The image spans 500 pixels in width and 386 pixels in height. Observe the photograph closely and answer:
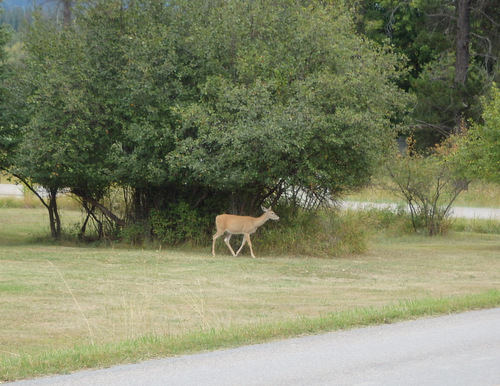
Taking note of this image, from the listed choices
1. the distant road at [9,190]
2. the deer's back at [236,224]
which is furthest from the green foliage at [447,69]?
the deer's back at [236,224]

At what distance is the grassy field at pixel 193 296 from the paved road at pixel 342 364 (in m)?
0.47

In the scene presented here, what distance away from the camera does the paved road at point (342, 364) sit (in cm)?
735

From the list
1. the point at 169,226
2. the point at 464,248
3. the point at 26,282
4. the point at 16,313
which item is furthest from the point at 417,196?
the point at 16,313

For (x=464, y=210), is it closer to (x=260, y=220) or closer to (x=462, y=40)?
(x=462, y=40)

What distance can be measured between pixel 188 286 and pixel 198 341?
6295mm

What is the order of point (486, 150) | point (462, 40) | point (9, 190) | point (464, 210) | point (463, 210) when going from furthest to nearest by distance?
point (9, 190), point (462, 40), point (464, 210), point (463, 210), point (486, 150)

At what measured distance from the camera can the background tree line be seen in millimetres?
19625

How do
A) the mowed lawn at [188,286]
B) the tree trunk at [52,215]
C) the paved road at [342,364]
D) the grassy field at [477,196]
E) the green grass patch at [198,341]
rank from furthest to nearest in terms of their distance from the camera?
the grassy field at [477,196] → the tree trunk at [52,215] → the mowed lawn at [188,286] → the green grass patch at [198,341] → the paved road at [342,364]

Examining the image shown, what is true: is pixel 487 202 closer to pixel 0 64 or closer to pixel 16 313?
pixel 0 64

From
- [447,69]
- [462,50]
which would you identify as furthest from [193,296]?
[447,69]

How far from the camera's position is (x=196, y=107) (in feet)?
65.4

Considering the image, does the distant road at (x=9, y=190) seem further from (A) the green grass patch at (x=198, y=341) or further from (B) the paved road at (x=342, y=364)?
(B) the paved road at (x=342, y=364)

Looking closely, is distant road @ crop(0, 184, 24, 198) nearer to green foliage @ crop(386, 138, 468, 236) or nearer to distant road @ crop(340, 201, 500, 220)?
distant road @ crop(340, 201, 500, 220)

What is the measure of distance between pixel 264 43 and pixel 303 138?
340 cm
